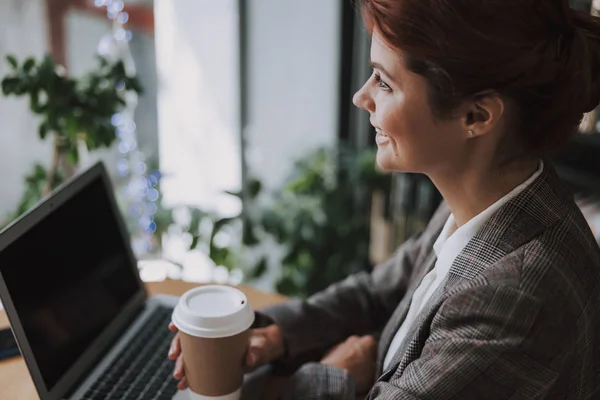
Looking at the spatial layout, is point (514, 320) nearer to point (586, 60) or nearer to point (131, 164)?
point (586, 60)

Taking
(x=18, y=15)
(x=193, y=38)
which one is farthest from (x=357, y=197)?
(x=18, y=15)

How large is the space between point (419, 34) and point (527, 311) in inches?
13.9

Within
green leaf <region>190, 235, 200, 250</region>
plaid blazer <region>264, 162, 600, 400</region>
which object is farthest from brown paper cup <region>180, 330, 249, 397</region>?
green leaf <region>190, 235, 200, 250</region>

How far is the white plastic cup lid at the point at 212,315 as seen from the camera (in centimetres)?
94

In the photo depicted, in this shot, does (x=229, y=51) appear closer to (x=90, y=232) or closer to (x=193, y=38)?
(x=193, y=38)

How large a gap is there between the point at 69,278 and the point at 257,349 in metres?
0.32

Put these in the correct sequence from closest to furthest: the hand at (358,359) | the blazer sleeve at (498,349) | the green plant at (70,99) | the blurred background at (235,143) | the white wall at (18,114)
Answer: the blazer sleeve at (498,349)
the hand at (358,359)
the green plant at (70,99)
the white wall at (18,114)
the blurred background at (235,143)

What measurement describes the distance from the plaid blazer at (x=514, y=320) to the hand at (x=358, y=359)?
8cm

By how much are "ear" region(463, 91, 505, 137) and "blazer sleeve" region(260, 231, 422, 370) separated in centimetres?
37

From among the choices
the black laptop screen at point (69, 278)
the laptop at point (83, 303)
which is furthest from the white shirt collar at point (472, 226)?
the black laptop screen at point (69, 278)

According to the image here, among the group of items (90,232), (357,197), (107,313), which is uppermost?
(90,232)

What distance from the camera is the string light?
80.2 inches

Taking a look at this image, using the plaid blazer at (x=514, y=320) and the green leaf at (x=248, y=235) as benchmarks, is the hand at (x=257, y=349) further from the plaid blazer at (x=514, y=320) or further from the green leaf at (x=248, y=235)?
the green leaf at (x=248, y=235)

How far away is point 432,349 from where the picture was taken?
850 millimetres
